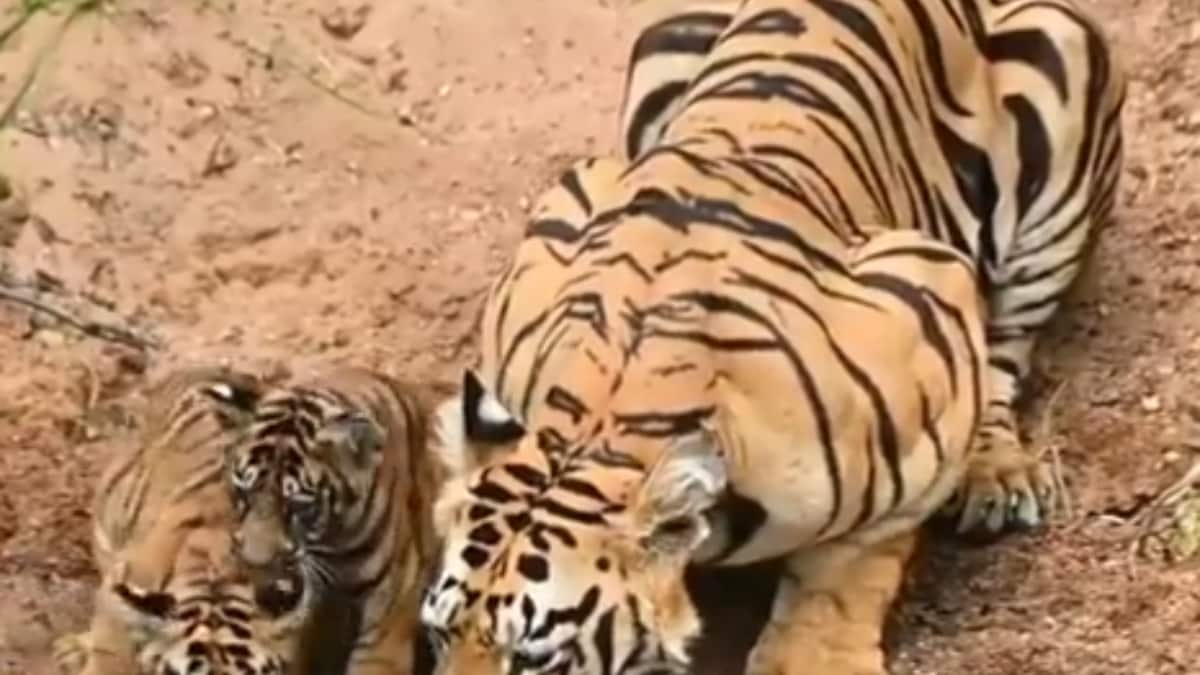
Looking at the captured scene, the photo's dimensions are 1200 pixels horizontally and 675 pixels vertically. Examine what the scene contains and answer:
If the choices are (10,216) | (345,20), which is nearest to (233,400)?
(10,216)

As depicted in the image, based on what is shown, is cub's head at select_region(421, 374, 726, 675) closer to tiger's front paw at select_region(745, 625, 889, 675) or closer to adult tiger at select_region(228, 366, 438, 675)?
adult tiger at select_region(228, 366, 438, 675)

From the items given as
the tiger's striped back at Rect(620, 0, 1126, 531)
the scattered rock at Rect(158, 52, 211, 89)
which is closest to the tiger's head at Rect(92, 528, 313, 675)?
the tiger's striped back at Rect(620, 0, 1126, 531)

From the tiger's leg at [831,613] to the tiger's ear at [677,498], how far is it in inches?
20.7

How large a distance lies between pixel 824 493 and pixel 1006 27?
1148 millimetres

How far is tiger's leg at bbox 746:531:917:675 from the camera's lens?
4758 millimetres

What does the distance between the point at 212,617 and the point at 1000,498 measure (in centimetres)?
132

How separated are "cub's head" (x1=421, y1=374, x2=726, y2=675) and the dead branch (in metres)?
1.49

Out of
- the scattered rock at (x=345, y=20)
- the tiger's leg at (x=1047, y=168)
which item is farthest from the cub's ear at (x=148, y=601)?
the scattered rock at (x=345, y=20)

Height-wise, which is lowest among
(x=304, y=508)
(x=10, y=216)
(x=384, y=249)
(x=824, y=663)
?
(x=824, y=663)

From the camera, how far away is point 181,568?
15.2ft

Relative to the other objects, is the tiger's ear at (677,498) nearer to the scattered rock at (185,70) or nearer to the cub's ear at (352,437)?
the cub's ear at (352,437)

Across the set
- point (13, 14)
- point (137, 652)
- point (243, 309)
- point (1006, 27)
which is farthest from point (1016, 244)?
point (13, 14)

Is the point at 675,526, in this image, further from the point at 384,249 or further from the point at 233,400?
the point at 384,249

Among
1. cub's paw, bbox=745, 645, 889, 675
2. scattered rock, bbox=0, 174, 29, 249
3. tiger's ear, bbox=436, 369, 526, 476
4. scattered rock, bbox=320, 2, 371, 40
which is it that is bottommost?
cub's paw, bbox=745, 645, 889, 675
